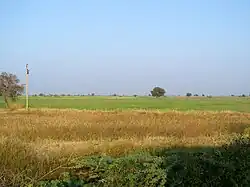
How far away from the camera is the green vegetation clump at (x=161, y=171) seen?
6.42 m

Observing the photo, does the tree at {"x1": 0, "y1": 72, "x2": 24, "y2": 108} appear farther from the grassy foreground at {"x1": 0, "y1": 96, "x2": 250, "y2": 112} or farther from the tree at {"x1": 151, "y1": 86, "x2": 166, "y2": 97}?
the tree at {"x1": 151, "y1": 86, "x2": 166, "y2": 97}

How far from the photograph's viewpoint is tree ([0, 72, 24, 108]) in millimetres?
67544

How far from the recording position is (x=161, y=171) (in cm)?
652

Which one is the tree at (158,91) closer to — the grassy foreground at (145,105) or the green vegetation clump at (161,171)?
the grassy foreground at (145,105)

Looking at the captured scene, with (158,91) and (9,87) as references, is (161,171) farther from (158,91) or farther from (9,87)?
(158,91)

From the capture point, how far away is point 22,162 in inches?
316

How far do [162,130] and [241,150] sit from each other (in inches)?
699

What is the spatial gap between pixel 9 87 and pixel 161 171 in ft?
214

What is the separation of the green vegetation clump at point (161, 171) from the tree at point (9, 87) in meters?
63.6

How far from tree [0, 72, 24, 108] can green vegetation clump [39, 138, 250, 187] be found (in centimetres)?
6361

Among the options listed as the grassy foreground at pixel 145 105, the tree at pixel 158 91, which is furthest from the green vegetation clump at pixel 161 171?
the tree at pixel 158 91

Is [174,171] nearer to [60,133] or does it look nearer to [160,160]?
[160,160]

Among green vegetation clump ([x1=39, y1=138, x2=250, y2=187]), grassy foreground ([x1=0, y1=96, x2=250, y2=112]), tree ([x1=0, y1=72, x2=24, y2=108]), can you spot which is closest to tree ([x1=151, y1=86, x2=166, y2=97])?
grassy foreground ([x1=0, y1=96, x2=250, y2=112])

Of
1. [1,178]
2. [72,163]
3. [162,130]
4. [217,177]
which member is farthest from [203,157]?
[162,130]
